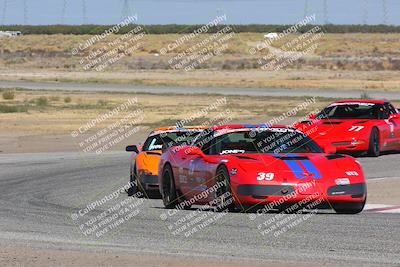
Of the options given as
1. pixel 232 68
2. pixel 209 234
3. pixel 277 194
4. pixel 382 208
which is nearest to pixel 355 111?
pixel 382 208

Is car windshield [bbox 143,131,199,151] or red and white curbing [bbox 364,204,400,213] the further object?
car windshield [bbox 143,131,199,151]

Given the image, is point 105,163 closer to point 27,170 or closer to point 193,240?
point 27,170

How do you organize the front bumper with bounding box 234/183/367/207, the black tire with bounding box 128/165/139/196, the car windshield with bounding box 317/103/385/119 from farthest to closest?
the car windshield with bounding box 317/103/385/119, the black tire with bounding box 128/165/139/196, the front bumper with bounding box 234/183/367/207

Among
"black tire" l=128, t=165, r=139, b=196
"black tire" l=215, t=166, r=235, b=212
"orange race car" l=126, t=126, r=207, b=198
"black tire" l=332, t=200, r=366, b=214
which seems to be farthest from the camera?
"black tire" l=128, t=165, r=139, b=196

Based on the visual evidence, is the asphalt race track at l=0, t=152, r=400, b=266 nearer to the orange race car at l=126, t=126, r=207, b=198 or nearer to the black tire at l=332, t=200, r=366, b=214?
the black tire at l=332, t=200, r=366, b=214

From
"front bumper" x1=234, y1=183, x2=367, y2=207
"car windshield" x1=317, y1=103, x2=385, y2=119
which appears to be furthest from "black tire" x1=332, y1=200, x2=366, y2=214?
"car windshield" x1=317, y1=103, x2=385, y2=119

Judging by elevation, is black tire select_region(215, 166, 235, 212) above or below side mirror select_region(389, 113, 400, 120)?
above

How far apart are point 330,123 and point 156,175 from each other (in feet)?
25.8

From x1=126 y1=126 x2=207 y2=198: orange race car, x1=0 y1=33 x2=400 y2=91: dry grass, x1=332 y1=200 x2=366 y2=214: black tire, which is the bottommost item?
x1=0 y1=33 x2=400 y2=91: dry grass

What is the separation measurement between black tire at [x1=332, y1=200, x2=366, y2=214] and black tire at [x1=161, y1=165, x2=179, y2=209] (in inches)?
95.2

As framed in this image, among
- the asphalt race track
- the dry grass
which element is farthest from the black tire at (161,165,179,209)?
the dry grass

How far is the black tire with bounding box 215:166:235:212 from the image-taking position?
13.8 m

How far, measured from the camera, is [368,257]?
1016 cm

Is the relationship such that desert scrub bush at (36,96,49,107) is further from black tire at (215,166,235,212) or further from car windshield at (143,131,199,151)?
black tire at (215,166,235,212)
